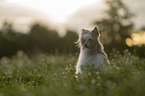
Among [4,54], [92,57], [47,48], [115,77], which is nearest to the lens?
[115,77]

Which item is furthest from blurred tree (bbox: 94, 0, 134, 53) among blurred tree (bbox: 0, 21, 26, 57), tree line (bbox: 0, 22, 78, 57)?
blurred tree (bbox: 0, 21, 26, 57)

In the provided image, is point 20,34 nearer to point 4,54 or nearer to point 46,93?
point 4,54

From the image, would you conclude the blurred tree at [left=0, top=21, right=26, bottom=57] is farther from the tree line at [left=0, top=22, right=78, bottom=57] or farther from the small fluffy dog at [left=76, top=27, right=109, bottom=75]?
the small fluffy dog at [left=76, top=27, right=109, bottom=75]

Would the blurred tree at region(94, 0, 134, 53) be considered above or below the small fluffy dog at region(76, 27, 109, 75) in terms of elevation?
above

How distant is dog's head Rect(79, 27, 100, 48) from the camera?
4355 millimetres

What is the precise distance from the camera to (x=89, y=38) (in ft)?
14.2

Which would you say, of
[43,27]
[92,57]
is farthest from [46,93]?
[43,27]

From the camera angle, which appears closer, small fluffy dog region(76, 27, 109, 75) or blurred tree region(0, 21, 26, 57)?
small fluffy dog region(76, 27, 109, 75)

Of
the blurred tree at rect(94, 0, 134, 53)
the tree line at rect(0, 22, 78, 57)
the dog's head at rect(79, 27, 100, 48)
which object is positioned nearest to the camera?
the dog's head at rect(79, 27, 100, 48)

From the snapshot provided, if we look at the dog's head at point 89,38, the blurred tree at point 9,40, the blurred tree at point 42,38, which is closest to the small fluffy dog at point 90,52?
the dog's head at point 89,38

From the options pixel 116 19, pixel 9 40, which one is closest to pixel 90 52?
pixel 116 19

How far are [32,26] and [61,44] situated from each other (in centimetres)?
1117

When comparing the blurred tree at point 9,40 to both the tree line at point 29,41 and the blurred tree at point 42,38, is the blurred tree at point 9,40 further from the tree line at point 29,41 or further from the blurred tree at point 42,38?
the blurred tree at point 42,38

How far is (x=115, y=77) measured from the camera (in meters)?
3.65
